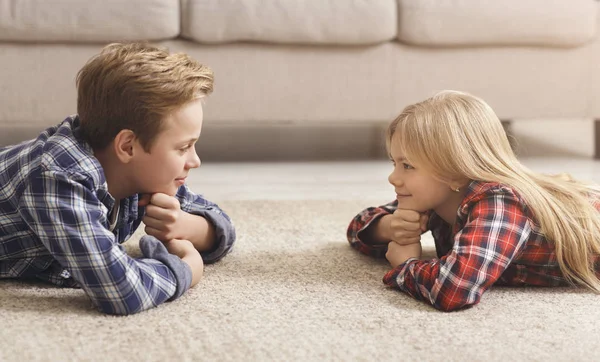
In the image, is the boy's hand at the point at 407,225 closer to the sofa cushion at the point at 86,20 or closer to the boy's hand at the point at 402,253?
the boy's hand at the point at 402,253

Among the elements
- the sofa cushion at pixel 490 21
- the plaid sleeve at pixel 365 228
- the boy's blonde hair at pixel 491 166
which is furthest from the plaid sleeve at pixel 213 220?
the sofa cushion at pixel 490 21

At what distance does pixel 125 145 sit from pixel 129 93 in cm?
8

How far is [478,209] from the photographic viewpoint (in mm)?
1084

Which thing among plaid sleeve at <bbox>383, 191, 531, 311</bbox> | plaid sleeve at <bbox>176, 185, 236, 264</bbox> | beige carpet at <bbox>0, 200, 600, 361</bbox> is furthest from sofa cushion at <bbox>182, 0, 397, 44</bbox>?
plaid sleeve at <bbox>383, 191, 531, 311</bbox>

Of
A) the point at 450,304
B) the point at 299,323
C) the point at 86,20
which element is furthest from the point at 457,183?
the point at 86,20

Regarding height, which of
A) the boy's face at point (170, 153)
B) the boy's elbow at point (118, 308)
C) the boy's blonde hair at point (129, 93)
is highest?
the boy's blonde hair at point (129, 93)

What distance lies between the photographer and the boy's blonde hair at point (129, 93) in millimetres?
1056

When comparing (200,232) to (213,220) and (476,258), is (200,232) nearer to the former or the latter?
(213,220)

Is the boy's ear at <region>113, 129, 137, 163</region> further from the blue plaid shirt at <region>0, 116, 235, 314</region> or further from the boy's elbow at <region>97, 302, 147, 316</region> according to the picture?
the boy's elbow at <region>97, 302, 147, 316</region>

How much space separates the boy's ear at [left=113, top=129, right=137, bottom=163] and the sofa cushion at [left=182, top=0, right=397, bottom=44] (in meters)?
1.07

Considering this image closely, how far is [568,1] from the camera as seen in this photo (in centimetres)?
224

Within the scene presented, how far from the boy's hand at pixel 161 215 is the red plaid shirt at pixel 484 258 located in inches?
12.9

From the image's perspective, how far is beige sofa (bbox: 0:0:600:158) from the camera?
2.08 m

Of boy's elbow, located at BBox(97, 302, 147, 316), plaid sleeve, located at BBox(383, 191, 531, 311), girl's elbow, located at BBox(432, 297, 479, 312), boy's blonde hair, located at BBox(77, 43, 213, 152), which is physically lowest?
boy's elbow, located at BBox(97, 302, 147, 316)
